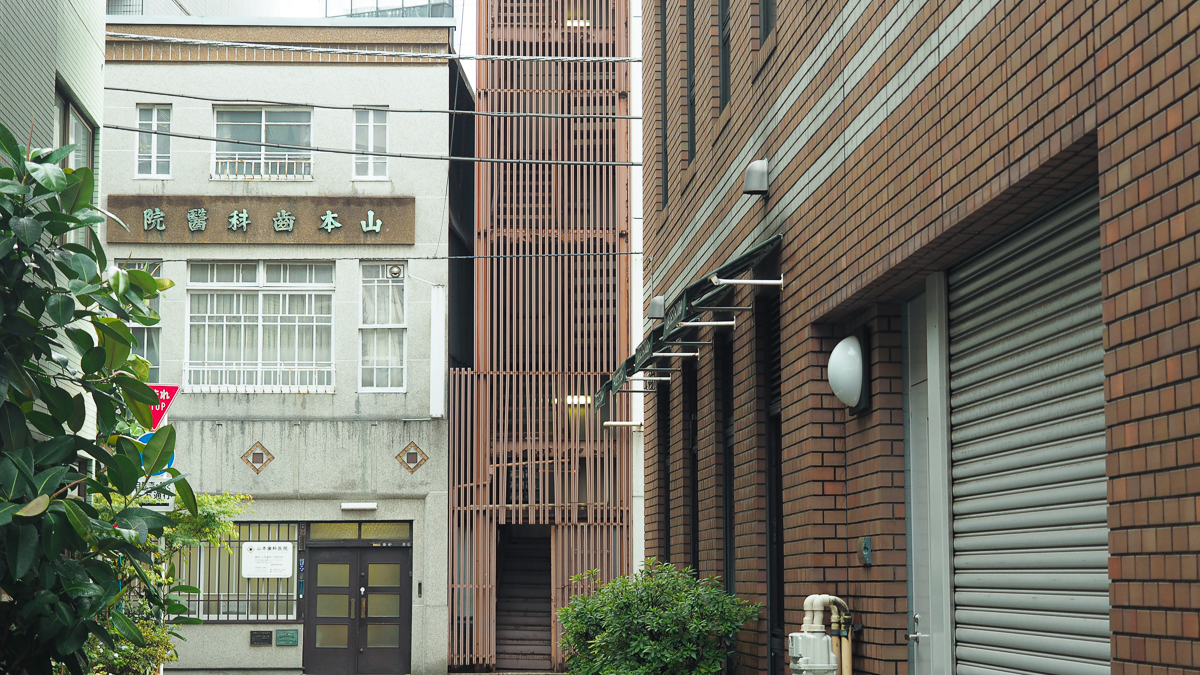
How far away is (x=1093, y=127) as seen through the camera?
5.05 metres

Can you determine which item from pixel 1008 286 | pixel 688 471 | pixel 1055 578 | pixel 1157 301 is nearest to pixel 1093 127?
pixel 1157 301

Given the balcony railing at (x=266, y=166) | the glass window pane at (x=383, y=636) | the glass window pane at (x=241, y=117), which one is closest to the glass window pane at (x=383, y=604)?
the glass window pane at (x=383, y=636)

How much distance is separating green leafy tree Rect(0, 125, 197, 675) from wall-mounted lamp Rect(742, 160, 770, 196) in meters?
5.07

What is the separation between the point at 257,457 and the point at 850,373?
19581 millimetres

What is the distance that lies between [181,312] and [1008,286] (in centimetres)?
2242

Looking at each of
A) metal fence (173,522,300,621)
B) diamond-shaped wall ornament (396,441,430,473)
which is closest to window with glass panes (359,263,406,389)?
diamond-shaped wall ornament (396,441,430,473)

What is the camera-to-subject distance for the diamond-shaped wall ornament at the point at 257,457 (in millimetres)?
26094

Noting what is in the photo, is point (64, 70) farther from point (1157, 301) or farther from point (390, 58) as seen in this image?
point (390, 58)

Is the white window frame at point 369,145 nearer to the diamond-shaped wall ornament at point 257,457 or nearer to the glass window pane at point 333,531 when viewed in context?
the diamond-shaped wall ornament at point 257,457

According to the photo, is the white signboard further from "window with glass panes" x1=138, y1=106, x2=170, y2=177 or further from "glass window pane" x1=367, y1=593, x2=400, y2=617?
"window with glass panes" x1=138, y1=106, x2=170, y2=177

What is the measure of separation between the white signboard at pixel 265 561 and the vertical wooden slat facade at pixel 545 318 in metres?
3.10

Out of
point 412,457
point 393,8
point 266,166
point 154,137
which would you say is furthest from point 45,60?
point 393,8

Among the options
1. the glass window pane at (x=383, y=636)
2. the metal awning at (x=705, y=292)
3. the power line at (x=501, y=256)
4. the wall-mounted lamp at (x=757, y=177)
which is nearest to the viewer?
the metal awning at (x=705, y=292)

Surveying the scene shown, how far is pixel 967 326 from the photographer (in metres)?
7.26
